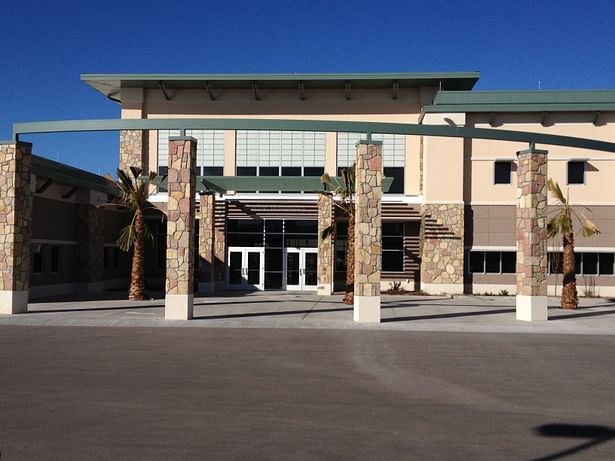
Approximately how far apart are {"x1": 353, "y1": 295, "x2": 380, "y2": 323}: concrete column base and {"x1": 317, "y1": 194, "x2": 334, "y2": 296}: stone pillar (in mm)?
11798

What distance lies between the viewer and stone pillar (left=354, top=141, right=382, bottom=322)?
737 inches

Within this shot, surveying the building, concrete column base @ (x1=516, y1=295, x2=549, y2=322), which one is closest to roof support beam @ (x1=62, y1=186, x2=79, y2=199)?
the building

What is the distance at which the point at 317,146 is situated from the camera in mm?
36000

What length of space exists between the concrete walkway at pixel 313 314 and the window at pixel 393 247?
17.7ft

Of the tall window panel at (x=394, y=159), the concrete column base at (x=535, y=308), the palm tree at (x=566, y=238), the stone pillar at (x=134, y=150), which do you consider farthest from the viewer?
the stone pillar at (x=134, y=150)

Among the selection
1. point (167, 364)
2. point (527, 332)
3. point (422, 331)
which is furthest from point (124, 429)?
point (527, 332)

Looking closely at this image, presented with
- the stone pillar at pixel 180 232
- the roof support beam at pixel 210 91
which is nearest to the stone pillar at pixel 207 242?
the roof support beam at pixel 210 91

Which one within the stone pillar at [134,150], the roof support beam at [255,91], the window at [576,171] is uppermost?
the roof support beam at [255,91]

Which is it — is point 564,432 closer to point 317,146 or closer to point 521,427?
point 521,427

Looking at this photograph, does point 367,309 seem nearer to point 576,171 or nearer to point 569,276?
point 569,276

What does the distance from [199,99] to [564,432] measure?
31.6m

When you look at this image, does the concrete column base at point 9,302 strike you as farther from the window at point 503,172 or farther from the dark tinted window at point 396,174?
the window at point 503,172

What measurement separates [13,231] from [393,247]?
19516 mm

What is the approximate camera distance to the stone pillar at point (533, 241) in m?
19.8
